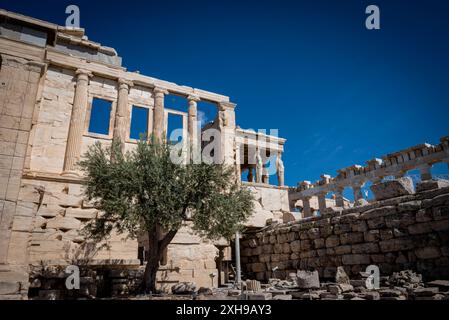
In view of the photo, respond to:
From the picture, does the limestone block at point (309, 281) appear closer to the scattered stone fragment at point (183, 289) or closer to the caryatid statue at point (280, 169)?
the scattered stone fragment at point (183, 289)

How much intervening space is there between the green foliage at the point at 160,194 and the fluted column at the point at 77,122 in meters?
4.96

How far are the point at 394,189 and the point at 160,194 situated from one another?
683cm

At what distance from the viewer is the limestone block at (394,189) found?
8487 mm

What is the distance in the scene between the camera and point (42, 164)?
14359 millimetres

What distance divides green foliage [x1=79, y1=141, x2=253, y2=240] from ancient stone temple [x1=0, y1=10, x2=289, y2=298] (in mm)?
1839

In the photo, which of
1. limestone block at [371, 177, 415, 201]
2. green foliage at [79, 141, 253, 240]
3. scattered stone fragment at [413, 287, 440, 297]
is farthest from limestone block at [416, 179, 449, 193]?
green foliage at [79, 141, 253, 240]

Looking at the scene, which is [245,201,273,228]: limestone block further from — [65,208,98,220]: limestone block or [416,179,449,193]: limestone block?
[416,179,449,193]: limestone block

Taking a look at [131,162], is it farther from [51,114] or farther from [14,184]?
[51,114]

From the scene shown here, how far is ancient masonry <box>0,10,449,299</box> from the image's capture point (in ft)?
26.6

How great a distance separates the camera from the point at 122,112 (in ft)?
55.6

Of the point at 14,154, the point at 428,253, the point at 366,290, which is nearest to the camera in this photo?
the point at 366,290

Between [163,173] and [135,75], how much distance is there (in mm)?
10484

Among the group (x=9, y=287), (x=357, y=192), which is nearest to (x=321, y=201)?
(x=357, y=192)

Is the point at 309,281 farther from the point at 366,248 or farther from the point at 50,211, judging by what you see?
the point at 50,211
